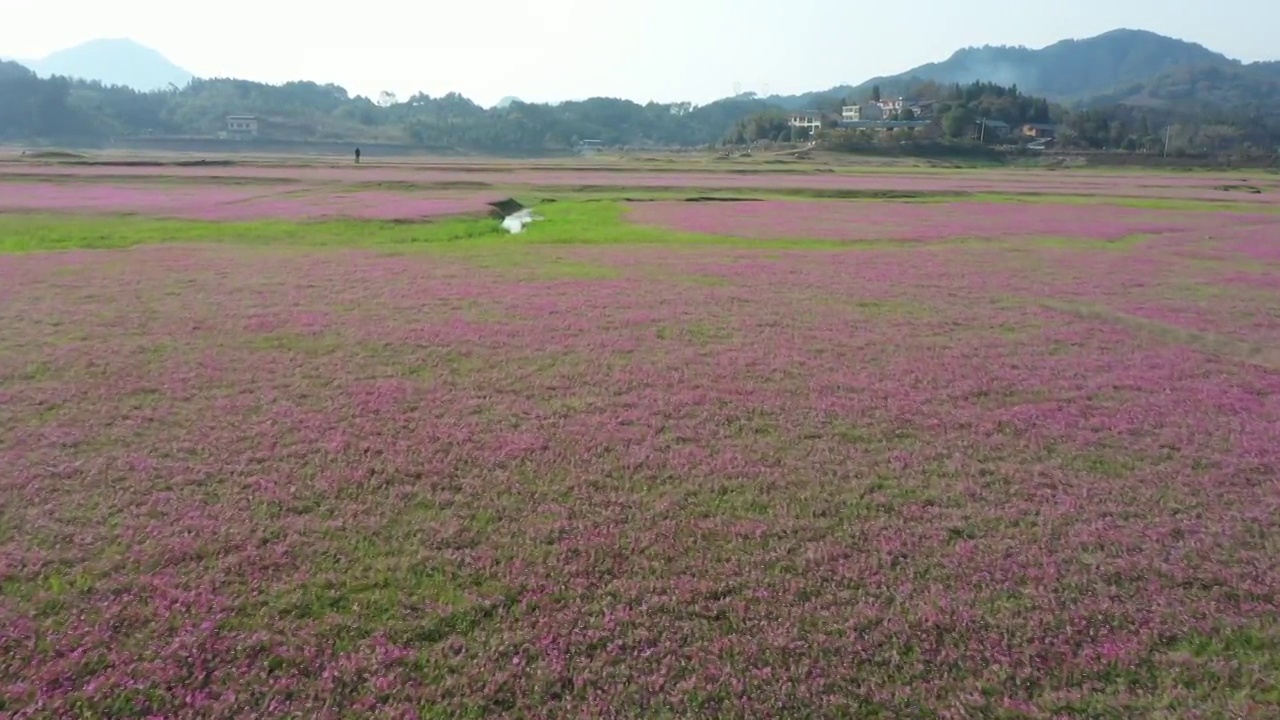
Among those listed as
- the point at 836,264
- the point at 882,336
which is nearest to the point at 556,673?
the point at 882,336

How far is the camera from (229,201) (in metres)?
31.3

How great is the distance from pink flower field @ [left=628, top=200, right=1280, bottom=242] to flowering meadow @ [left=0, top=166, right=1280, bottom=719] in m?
12.9

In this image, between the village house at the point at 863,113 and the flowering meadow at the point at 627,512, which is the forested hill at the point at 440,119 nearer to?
the village house at the point at 863,113

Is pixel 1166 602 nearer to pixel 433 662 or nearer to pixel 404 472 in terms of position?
pixel 433 662

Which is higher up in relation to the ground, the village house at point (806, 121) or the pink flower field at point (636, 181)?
the village house at point (806, 121)

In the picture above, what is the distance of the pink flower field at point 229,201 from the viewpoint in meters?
26.8

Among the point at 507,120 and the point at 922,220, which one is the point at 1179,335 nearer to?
the point at 922,220

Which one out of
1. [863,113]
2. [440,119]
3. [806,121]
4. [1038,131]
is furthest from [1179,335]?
[440,119]

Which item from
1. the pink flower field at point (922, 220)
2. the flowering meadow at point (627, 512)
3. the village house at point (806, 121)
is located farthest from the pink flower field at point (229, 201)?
the village house at point (806, 121)

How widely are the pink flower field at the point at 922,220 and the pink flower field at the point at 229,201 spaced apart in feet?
26.0

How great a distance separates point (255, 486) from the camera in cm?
700

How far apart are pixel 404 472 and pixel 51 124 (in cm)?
13766

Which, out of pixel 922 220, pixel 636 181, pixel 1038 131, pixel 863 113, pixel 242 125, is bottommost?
pixel 922 220

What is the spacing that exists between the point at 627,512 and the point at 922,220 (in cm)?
2687
